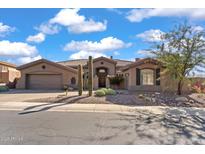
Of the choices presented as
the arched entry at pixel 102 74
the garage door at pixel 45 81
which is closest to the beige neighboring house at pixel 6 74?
the garage door at pixel 45 81

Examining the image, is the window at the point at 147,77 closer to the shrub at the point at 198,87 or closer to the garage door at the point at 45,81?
the shrub at the point at 198,87

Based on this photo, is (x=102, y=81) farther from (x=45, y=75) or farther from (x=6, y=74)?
(x=6, y=74)

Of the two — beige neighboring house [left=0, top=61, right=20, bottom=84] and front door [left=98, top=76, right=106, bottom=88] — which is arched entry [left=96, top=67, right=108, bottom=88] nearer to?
front door [left=98, top=76, right=106, bottom=88]

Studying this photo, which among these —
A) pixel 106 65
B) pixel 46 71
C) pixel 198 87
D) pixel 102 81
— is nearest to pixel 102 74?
pixel 102 81

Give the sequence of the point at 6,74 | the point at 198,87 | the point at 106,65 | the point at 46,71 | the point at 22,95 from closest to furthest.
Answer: the point at 22,95
the point at 198,87
the point at 46,71
the point at 106,65
the point at 6,74

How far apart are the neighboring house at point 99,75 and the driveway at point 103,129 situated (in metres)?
12.5

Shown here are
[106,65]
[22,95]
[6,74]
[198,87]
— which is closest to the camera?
[22,95]

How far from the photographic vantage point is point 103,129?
824 cm

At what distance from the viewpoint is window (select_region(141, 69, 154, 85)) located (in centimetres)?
2494

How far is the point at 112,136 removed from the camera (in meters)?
7.36

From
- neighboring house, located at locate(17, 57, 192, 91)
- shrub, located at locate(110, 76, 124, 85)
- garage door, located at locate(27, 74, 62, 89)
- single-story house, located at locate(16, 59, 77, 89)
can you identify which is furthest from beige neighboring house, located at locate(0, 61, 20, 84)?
shrub, located at locate(110, 76, 124, 85)

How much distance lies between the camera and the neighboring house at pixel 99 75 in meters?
24.8

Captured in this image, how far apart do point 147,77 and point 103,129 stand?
17674 mm

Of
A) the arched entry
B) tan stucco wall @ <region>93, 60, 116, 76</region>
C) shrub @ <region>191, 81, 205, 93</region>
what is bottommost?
shrub @ <region>191, 81, 205, 93</region>
